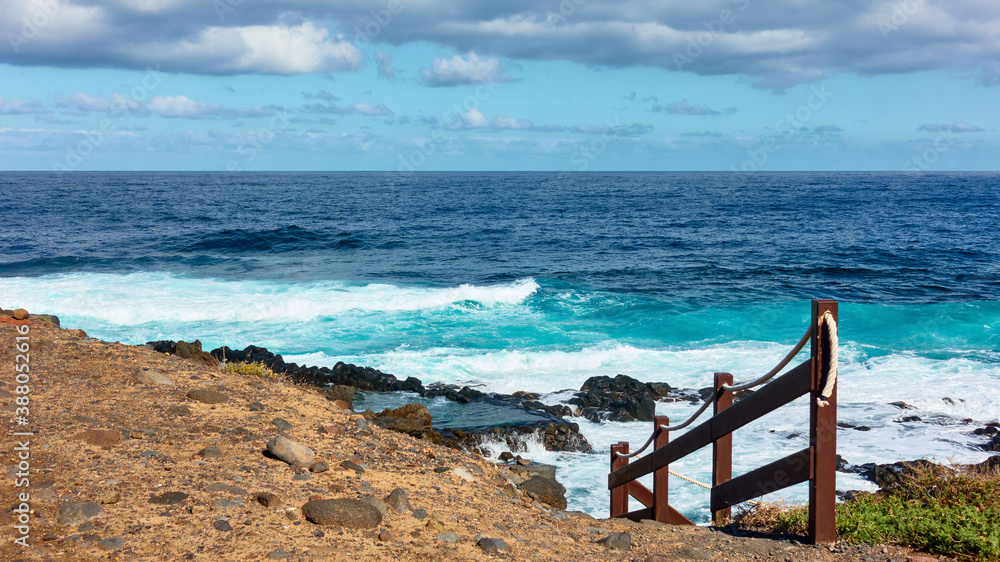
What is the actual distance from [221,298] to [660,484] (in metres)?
20.3

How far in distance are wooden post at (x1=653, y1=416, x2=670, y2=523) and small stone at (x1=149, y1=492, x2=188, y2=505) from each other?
377 centimetres

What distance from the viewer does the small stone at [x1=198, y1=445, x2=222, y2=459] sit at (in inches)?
208

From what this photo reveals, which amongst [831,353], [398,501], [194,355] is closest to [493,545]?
[398,501]

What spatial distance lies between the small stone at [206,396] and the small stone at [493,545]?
3695 mm

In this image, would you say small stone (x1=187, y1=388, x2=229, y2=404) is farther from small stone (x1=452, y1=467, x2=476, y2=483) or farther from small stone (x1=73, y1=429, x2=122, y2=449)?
small stone (x1=452, y1=467, x2=476, y2=483)

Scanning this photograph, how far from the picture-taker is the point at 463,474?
6152 mm

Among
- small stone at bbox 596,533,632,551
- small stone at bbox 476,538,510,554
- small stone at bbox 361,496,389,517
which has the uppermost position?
small stone at bbox 361,496,389,517

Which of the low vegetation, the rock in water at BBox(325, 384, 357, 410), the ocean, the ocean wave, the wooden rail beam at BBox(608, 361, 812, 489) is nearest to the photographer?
the wooden rail beam at BBox(608, 361, 812, 489)

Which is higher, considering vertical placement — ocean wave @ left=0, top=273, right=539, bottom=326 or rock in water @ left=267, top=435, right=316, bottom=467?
rock in water @ left=267, top=435, right=316, bottom=467

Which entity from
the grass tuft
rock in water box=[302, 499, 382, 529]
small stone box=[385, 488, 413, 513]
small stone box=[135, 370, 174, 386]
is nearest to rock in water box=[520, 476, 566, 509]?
small stone box=[385, 488, 413, 513]

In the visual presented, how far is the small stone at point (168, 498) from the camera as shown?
4402 mm

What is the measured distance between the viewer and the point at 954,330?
63.6 feet

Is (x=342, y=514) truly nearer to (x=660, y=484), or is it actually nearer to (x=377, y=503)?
(x=377, y=503)

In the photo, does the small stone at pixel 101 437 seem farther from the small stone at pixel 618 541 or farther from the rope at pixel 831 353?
the rope at pixel 831 353
